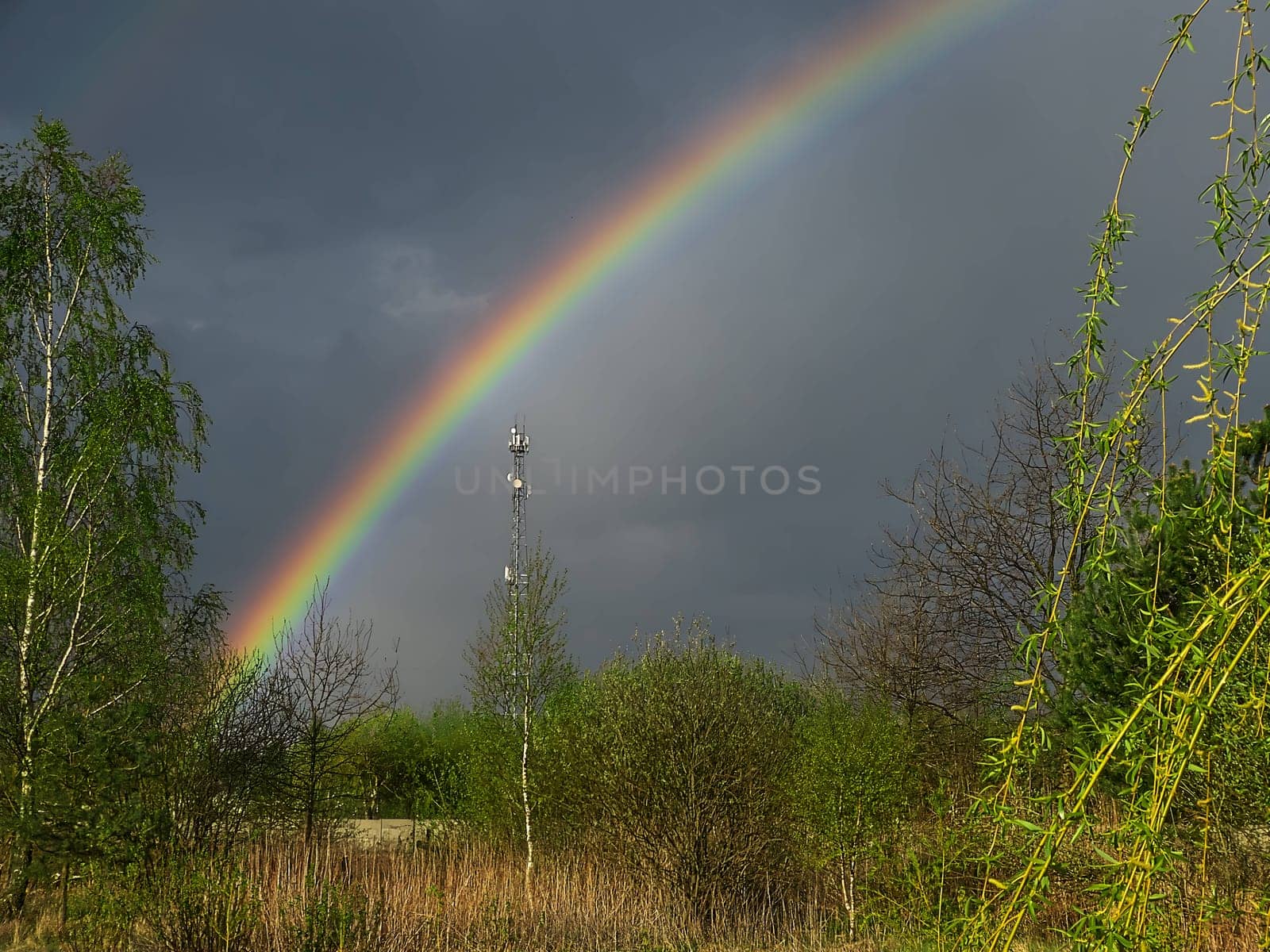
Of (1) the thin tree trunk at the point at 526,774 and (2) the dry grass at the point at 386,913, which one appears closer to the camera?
(2) the dry grass at the point at 386,913

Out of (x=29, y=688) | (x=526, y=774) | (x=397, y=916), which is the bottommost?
(x=397, y=916)

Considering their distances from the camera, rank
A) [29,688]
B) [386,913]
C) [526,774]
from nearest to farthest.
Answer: [386,913] → [29,688] → [526,774]

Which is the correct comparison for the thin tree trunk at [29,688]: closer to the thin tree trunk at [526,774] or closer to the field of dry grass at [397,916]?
the field of dry grass at [397,916]

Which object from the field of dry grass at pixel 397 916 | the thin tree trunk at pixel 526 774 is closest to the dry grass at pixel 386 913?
the field of dry grass at pixel 397 916

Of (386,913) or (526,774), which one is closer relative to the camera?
(386,913)

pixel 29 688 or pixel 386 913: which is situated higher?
pixel 29 688

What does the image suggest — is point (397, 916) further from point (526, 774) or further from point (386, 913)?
point (526, 774)

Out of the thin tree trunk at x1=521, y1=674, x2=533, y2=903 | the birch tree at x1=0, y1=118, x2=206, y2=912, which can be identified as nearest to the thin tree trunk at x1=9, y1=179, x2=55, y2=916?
the birch tree at x1=0, y1=118, x2=206, y2=912

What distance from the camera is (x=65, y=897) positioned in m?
10.3

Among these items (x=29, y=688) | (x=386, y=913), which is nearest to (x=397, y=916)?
(x=386, y=913)

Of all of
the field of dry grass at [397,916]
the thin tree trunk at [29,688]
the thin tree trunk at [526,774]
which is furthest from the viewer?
the thin tree trunk at [526,774]

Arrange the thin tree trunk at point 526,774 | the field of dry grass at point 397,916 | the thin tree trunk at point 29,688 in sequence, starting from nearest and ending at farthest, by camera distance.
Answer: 1. the field of dry grass at point 397,916
2. the thin tree trunk at point 29,688
3. the thin tree trunk at point 526,774

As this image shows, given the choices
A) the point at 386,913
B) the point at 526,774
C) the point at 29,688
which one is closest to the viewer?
the point at 386,913

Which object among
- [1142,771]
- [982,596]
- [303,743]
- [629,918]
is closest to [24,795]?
[303,743]
